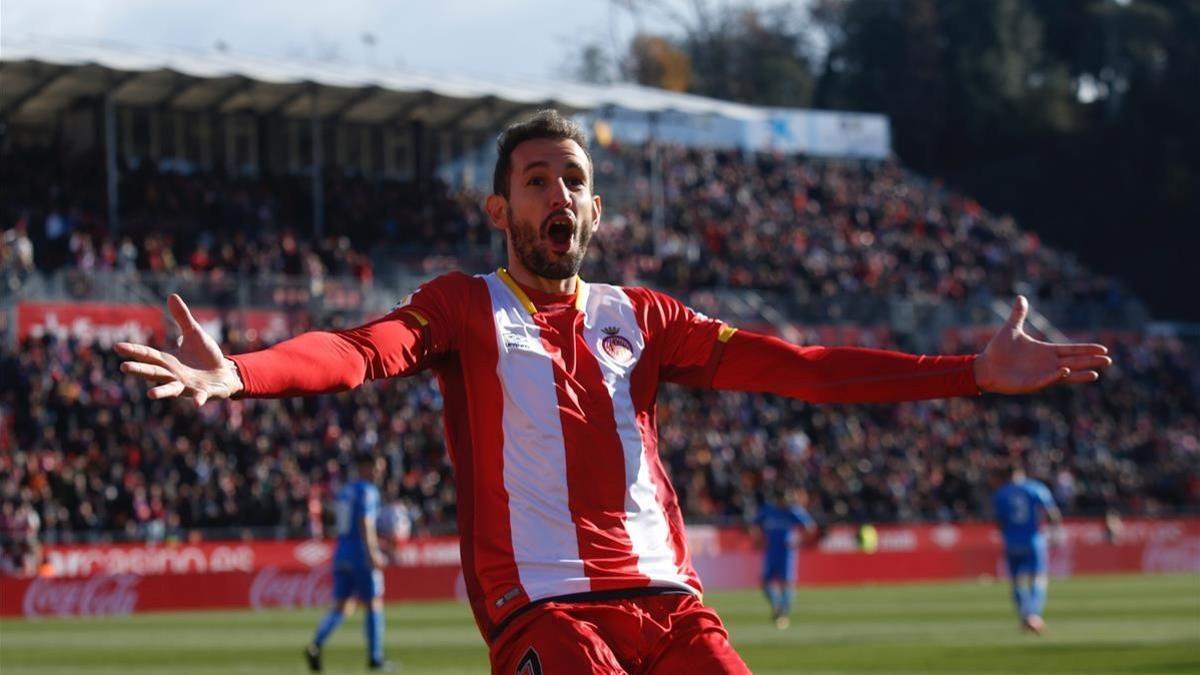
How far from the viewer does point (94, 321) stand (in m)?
39.3

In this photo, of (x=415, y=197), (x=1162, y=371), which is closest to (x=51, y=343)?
(x=415, y=197)

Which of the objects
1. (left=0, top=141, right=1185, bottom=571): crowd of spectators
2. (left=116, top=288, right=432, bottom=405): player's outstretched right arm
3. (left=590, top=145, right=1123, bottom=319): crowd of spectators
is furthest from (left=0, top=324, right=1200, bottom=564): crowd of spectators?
(left=116, top=288, right=432, bottom=405): player's outstretched right arm

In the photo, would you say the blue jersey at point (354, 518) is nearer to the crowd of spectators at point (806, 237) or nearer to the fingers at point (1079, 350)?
the fingers at point (1079, 350)

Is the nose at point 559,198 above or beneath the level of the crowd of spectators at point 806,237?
above

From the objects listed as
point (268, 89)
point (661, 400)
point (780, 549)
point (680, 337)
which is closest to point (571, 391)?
point (680, 337)

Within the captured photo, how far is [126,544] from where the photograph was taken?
111ft

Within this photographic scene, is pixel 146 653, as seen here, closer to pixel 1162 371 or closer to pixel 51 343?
pixel 51 343

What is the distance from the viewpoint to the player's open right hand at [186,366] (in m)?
4.96

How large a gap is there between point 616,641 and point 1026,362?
4.80 ft

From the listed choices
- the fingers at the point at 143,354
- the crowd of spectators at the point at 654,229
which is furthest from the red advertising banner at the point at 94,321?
the fingers at the point at 143,354

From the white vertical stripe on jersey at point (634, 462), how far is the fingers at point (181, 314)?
1408mm

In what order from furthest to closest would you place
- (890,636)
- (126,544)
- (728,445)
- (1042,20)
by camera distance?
(1042,20) → (728,445) → (126,544) → (890,636)

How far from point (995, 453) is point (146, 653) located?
1166 inches

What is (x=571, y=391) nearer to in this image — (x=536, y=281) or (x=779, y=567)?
(x=536, y=281)
